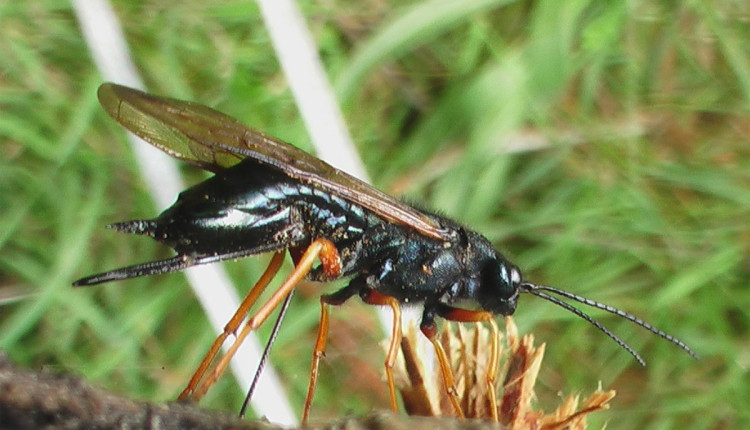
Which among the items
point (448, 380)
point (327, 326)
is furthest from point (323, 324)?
point (448, 380)

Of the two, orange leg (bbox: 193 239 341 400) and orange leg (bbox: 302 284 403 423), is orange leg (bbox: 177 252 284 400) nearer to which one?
orange leg (bbox: 193 239 341 400)

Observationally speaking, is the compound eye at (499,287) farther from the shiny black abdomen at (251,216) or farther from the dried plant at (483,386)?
the shiny black abdomen at (251,216)

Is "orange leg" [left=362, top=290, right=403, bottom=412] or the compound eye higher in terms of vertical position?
the compound eye

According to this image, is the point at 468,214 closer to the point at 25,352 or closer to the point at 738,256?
the point at 738,256

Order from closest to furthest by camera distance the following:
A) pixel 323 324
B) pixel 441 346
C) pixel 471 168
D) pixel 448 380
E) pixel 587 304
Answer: pixel 448 380, pixel 441 346, pixel 323 324, pixel 587 304, pixel 471 168

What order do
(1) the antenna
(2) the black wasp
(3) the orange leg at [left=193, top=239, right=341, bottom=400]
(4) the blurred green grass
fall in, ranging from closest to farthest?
1. (3) the orange leg at [left=193, top=239, right=341, bottom=400]
2. (2) the black wasp
3. (1) the antenna
4. (4) the blurred green grass

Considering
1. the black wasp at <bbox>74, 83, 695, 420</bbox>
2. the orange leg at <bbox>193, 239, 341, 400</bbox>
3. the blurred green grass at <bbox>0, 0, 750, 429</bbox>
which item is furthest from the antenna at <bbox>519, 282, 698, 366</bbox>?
the blurred green grass at <bbox>0, 0, 750, 429</bbox>

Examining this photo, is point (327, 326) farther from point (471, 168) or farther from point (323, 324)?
point (471, 168)

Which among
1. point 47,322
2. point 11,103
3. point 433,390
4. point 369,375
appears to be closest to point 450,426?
point 433,390
